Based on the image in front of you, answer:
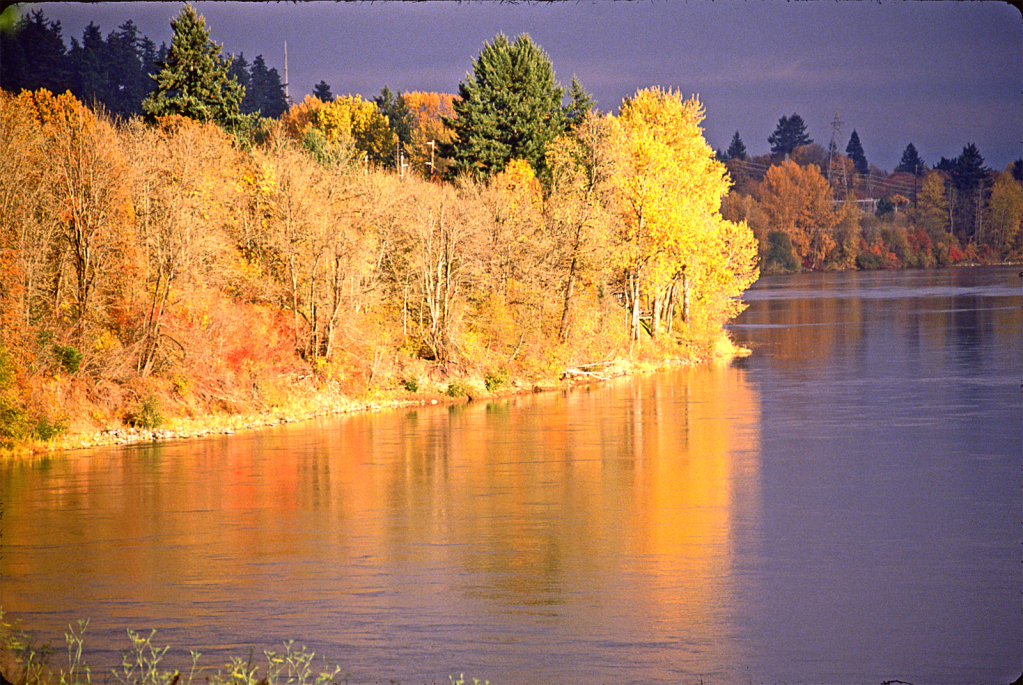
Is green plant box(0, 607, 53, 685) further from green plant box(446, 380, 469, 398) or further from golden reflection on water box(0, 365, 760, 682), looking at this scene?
green plant box(446, 380, 469, 398)

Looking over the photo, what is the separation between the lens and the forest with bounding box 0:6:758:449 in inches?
1497

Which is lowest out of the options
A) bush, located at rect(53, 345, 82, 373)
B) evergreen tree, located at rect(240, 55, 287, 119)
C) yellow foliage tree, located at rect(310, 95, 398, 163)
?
bush, located at rect(53, 345, 82, 373)

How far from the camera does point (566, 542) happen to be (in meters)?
25.3

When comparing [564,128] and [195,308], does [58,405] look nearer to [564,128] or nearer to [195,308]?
[195,308]

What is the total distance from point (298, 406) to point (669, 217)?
2637 centimetres

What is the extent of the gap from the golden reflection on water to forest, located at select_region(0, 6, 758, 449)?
411 centimetres

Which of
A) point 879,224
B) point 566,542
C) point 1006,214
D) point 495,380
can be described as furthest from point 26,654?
point 879,224

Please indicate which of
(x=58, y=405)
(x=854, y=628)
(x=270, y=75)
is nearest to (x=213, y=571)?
(x=854, y=628)

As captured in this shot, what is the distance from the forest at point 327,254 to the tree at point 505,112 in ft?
0.55

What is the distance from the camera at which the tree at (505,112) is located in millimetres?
65562

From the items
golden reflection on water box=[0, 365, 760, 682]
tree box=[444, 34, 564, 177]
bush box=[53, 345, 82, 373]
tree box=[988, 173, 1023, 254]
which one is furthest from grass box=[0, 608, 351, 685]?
tree box=[988, 173, 1023, 254]

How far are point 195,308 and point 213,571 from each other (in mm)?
21106

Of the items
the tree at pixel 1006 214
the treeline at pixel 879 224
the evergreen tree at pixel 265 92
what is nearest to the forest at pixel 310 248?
the evergreen tree at pixel 265 92

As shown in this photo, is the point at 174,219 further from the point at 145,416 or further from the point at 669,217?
the point at 669,217
